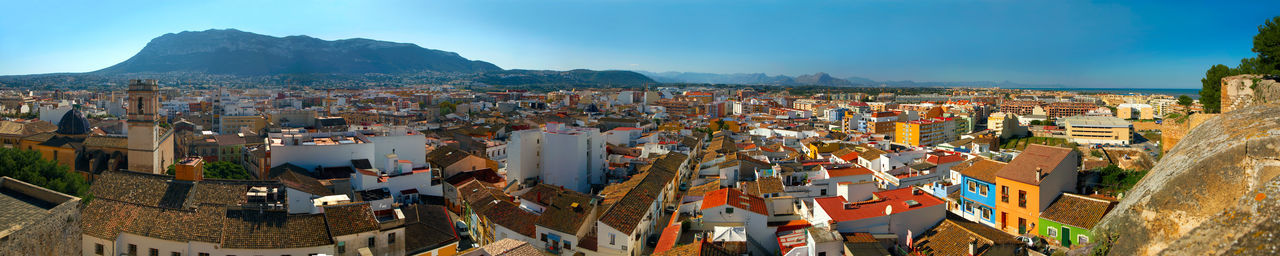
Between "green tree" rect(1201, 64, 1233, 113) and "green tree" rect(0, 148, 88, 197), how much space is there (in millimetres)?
23350

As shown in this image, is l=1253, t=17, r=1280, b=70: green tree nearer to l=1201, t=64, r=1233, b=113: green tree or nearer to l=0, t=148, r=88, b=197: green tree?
l=1201, t=64, r=1233, b=113: green tree

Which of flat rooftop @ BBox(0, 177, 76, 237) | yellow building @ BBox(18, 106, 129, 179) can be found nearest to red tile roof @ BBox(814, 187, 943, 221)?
flat rooftop @ BBox(0, 177, 76, 237)

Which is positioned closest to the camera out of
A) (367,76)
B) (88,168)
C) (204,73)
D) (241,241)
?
(241,241)

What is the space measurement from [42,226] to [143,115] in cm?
1723

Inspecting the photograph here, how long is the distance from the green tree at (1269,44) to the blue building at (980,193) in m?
5.20

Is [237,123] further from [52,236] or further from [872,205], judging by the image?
[872,205]

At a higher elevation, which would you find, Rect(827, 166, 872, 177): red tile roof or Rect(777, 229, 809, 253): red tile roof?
Rect(827, 166, 872, 177): red tile roof

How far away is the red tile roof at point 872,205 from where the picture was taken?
12211mm

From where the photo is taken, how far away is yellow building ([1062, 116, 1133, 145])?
47.8 meters

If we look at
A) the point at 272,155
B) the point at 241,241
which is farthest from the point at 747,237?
the point at 272,155

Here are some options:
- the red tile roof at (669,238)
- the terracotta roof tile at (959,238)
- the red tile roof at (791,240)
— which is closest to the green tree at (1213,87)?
the terracotta roof tile at (959,238)

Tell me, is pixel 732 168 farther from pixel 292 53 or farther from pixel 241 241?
pixel 292 53

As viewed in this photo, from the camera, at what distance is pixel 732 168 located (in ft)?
63.2

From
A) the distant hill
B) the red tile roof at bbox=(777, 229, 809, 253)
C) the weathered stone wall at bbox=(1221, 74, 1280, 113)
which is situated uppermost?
the distant hill
